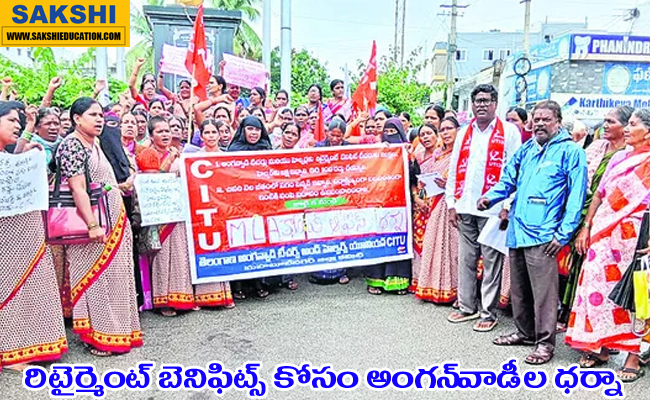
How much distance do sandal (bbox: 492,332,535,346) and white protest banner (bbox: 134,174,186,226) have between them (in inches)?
106

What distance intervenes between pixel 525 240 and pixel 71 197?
3.02m

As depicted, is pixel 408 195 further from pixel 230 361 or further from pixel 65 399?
pixel 65 399

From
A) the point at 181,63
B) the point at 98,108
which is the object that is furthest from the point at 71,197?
the point at 181,63

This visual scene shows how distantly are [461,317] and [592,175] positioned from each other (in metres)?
1.54

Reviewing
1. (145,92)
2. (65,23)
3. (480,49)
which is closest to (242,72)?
(145,92)

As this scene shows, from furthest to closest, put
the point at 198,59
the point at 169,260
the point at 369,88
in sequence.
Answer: the point at 369,88, the point at 198,59, the point at 169,260

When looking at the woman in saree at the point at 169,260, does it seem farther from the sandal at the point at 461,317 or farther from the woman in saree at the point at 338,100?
the woman in saree at the point at 338,100

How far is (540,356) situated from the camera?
4.04 m

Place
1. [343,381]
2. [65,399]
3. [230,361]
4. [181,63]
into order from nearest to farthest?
[65,399] < [343,381] < [230,361] < [181,63]

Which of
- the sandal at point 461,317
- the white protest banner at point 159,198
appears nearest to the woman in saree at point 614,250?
the sandal at point 461,317

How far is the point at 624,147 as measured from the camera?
4.15 meters

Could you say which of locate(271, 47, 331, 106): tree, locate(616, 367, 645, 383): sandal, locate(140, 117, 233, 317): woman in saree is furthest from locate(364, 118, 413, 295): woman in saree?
locate(271, 47, 331, 106): tree

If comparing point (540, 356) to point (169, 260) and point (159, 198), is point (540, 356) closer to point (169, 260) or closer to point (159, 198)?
point (169, 260)

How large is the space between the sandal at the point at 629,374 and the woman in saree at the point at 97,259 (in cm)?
329
